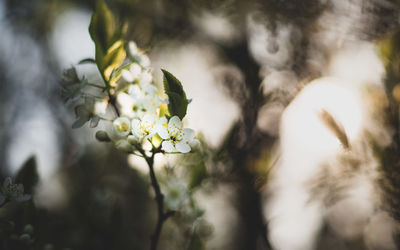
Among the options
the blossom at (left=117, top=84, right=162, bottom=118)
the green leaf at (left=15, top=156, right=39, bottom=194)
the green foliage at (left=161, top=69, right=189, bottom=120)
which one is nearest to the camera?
the green foliage at (left=161, top=69, right=189, bottom=120)

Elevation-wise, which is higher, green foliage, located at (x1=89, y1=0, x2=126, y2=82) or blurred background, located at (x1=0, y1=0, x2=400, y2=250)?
green foliage, located at (x1=89, y1=0, x2=126, y2=82)

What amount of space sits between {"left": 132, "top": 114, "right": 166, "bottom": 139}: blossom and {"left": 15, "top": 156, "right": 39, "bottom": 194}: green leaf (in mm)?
359

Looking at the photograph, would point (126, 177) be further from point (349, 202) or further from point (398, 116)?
point (398, 116)

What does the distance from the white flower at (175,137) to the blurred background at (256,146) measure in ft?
0.43

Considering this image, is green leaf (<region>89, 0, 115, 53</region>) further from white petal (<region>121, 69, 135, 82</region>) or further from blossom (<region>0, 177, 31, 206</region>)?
blossom (<region>0, 177, 31, 206</region>)

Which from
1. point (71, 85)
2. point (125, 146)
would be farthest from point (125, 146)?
point (71, 85)

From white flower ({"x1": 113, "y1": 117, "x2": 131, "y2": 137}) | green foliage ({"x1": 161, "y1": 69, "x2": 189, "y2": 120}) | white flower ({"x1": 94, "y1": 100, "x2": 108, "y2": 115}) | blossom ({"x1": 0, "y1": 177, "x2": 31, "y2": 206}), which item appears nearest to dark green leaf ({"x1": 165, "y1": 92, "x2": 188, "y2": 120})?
green foliage ({"x1": 161, "y1": 69, "x2": 189, "y2": 120})

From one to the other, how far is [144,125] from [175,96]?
10cm

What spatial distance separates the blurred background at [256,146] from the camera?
2.65 feet

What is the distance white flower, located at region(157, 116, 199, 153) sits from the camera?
0.53 m

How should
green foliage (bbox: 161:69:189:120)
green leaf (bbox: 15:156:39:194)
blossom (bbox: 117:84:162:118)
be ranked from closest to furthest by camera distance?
green foliage (bbox: 161:69:189:120)
blossom (bbox: 117:84:162:118)
green leaf (bbox: 15:156:39:194)

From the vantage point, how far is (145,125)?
0.57 metres

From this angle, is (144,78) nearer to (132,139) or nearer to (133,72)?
(133,72)

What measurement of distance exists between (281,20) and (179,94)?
2.67ft
